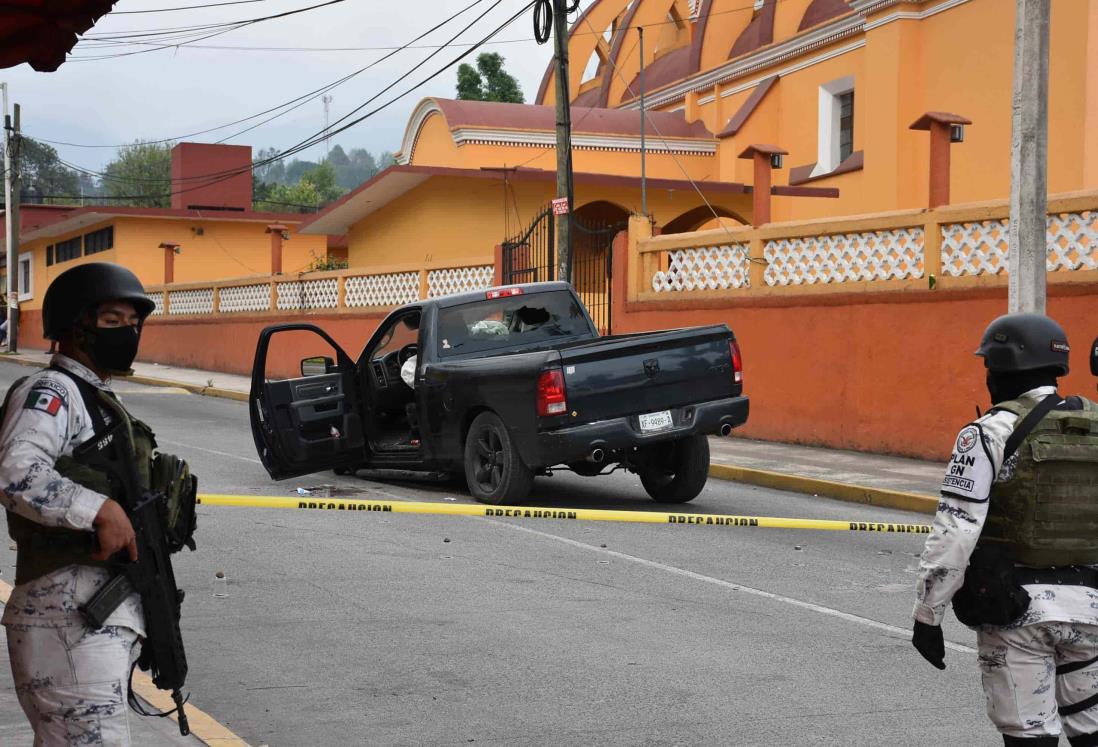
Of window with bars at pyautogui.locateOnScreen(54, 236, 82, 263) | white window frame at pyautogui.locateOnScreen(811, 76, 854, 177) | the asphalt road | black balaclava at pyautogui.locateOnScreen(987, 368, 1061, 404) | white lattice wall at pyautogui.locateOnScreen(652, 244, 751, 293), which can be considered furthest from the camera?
window with bars at pyautogui.locateOnScreen(54, 236, 82, 263)

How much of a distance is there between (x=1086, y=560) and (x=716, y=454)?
12.1m

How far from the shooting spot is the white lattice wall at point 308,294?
28.8 meters

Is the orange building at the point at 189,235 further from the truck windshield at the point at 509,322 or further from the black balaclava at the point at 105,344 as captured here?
the black balaclava at the point at 105,344

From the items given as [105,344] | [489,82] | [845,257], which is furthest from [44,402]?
[489,82]

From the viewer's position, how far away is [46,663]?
354 cm

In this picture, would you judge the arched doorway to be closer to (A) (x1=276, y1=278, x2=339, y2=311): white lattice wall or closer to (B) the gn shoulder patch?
(A) (x1=276, y1=278, x2=339, y2=311): white lattice wall

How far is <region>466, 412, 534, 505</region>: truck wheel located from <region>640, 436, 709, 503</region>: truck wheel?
1242mm

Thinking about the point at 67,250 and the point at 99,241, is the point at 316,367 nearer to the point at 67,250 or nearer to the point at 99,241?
the point at 99,241

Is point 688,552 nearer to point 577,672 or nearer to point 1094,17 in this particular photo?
point 577,672

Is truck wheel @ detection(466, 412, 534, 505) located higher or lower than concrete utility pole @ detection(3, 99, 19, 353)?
lower

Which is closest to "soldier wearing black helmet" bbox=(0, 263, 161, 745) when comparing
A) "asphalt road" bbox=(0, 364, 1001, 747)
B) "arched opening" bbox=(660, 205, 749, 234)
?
"asphalt road" bbox=(0, 364, 1001, 747)

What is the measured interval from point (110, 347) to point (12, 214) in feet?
145

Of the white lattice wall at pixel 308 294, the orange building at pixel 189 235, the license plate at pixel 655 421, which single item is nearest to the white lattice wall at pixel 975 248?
the license plate at pixel 655 421

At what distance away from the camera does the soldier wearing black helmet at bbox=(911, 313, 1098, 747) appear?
3.82m
